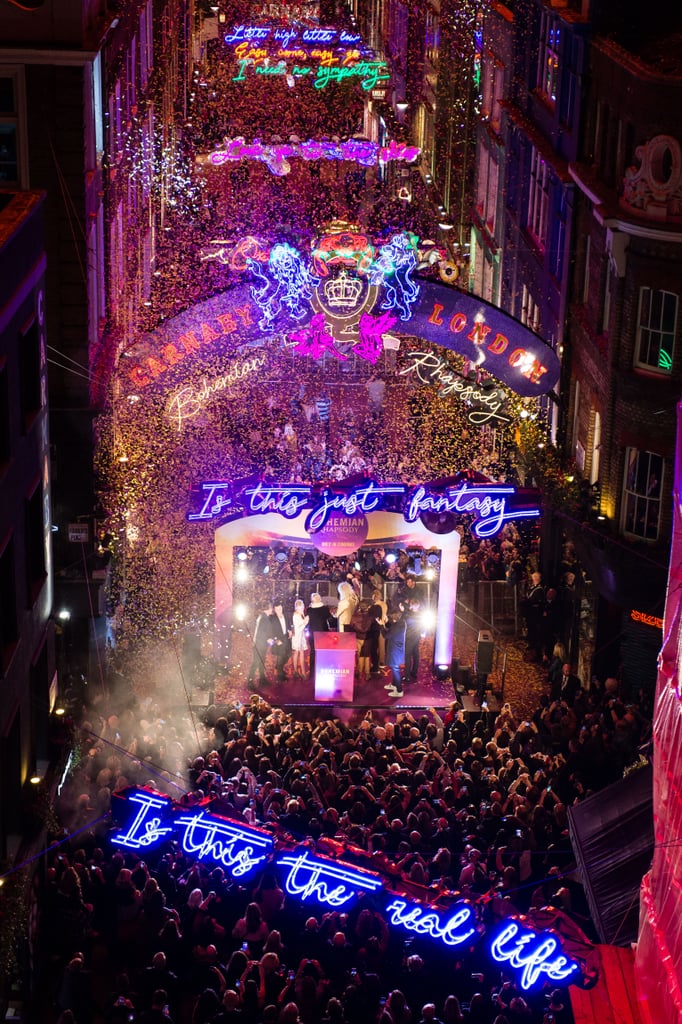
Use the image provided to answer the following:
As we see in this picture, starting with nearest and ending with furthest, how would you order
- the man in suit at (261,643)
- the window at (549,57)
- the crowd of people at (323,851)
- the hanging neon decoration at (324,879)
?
the hanging neon decoration at (324,879) → the crowd of people at (323,851) → the man in suit at (261,643) → the window at (549,57)

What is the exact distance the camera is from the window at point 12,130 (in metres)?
29.1

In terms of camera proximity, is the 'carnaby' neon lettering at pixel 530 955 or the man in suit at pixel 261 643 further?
the man in suit at pixel 261 643

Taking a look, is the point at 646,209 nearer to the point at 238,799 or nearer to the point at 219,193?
the point at 238,799

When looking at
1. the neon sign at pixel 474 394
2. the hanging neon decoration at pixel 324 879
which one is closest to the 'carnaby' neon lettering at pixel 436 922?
the hanging neon decoration at pixel 324 879

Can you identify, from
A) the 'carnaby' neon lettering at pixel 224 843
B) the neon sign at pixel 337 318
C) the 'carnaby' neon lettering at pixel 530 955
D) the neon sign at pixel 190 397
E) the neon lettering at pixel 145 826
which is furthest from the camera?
the neon sign at pixel 190 397

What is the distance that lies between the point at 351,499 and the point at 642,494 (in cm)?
565

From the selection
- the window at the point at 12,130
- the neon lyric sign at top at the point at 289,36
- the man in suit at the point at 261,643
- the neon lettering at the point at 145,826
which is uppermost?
the window at the point at 12,130

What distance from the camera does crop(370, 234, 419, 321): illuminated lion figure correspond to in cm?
2934

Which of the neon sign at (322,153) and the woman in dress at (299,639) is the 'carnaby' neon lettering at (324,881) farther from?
the neon sign at (322,153)

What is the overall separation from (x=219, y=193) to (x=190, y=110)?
34.0 ft

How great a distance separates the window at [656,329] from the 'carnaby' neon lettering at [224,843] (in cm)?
1350

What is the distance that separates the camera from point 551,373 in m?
30.1

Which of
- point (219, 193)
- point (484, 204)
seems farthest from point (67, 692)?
point (219, 193)

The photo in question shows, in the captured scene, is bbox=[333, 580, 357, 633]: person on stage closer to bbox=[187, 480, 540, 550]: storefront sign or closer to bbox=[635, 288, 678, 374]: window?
bbox=[187, 480, 540, 550]: storefront sign
